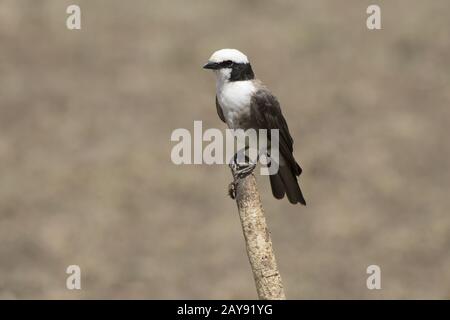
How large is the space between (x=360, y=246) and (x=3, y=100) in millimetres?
7553

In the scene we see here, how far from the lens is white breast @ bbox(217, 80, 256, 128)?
7695 mm

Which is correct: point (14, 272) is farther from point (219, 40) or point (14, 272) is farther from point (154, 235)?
point (219, 40)

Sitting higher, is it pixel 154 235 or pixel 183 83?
pixel 183 83

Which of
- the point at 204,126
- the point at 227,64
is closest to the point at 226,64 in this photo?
the point at 227,64

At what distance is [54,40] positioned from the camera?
18.5 m

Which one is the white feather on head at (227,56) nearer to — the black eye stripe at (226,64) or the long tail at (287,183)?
the black eye stripe at (226,64)

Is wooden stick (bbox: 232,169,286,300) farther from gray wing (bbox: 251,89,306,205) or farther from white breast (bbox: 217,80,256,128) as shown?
white breast (bbox: 217,80,256,128)

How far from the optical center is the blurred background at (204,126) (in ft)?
42.4

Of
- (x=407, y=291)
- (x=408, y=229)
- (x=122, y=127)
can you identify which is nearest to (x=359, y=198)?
(x=408, y=229)

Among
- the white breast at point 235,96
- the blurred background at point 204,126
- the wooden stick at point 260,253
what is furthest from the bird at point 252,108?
the blurred background at point 204,126

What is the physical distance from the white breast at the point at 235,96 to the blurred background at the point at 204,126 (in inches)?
199

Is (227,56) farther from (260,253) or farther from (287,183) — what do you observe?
(260,253)
